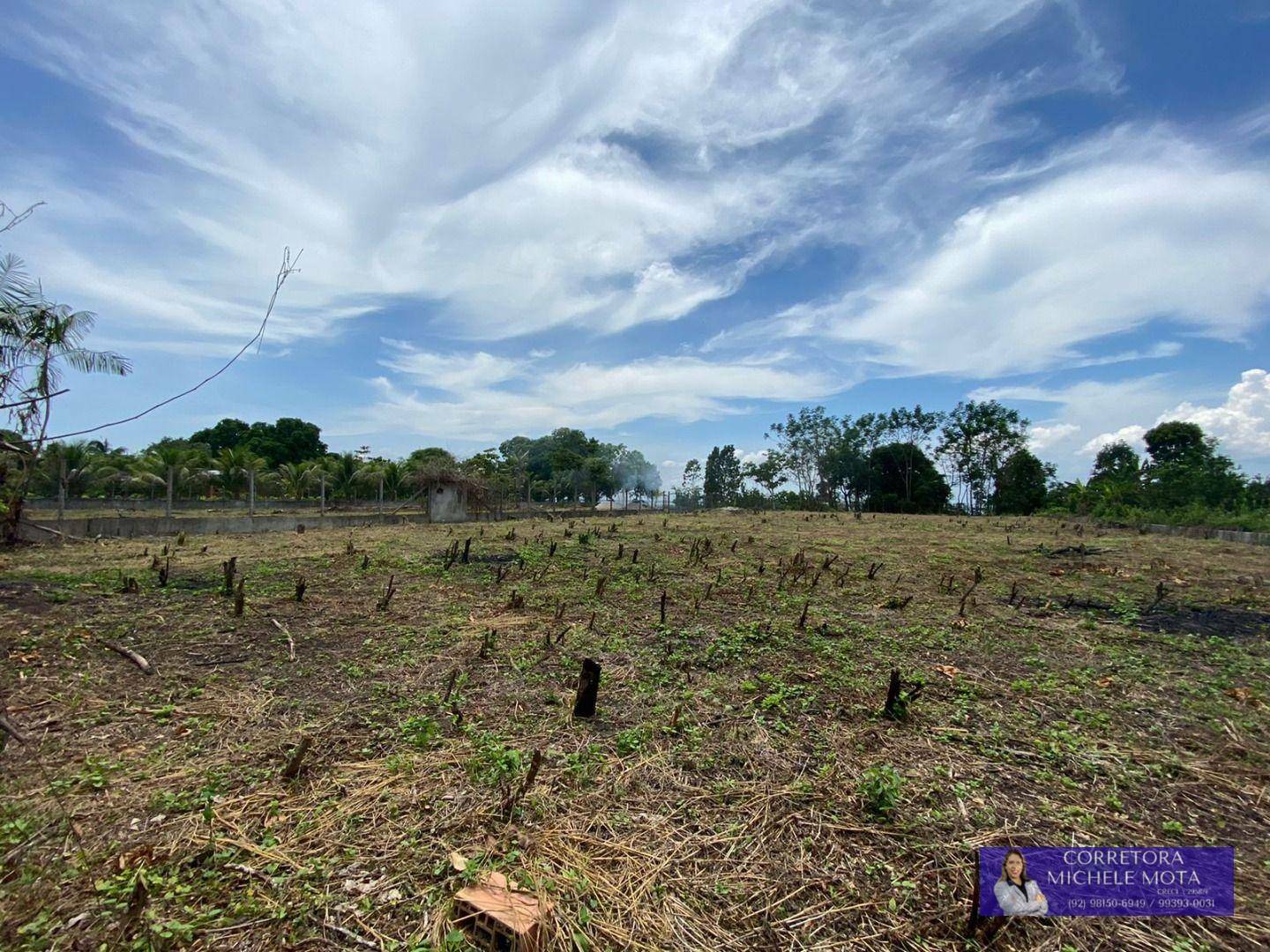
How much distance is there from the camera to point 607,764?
120 inches

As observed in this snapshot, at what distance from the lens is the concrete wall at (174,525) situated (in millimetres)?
12480

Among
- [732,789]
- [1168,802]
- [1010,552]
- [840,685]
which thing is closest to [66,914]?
[732,789]

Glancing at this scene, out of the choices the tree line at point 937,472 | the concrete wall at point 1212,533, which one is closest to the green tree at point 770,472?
the tree line at point 937,472

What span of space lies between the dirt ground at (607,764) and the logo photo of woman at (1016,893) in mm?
56

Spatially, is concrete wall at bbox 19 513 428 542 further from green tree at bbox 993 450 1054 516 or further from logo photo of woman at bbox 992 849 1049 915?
green tree at bbox 993 450 1054 516

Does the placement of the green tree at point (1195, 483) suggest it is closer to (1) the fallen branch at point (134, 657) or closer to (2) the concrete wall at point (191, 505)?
(1) the fallen branch at point (134, 657)

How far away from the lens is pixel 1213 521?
52.5ft

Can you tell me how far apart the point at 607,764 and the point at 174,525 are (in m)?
15.7

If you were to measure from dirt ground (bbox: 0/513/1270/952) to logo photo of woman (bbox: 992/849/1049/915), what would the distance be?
0.18 ft

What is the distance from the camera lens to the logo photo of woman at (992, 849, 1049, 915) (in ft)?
7.04

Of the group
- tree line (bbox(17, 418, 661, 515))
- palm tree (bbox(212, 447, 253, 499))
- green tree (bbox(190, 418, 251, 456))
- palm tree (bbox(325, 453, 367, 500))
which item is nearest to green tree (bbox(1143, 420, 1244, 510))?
tree line (bbox(17, 418, 661, 515))

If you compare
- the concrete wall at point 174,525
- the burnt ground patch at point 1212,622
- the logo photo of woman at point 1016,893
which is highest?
the concrete wall at point 174,525

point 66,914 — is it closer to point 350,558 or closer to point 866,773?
point 866,773

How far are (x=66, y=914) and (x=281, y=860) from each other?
631 millimetres
